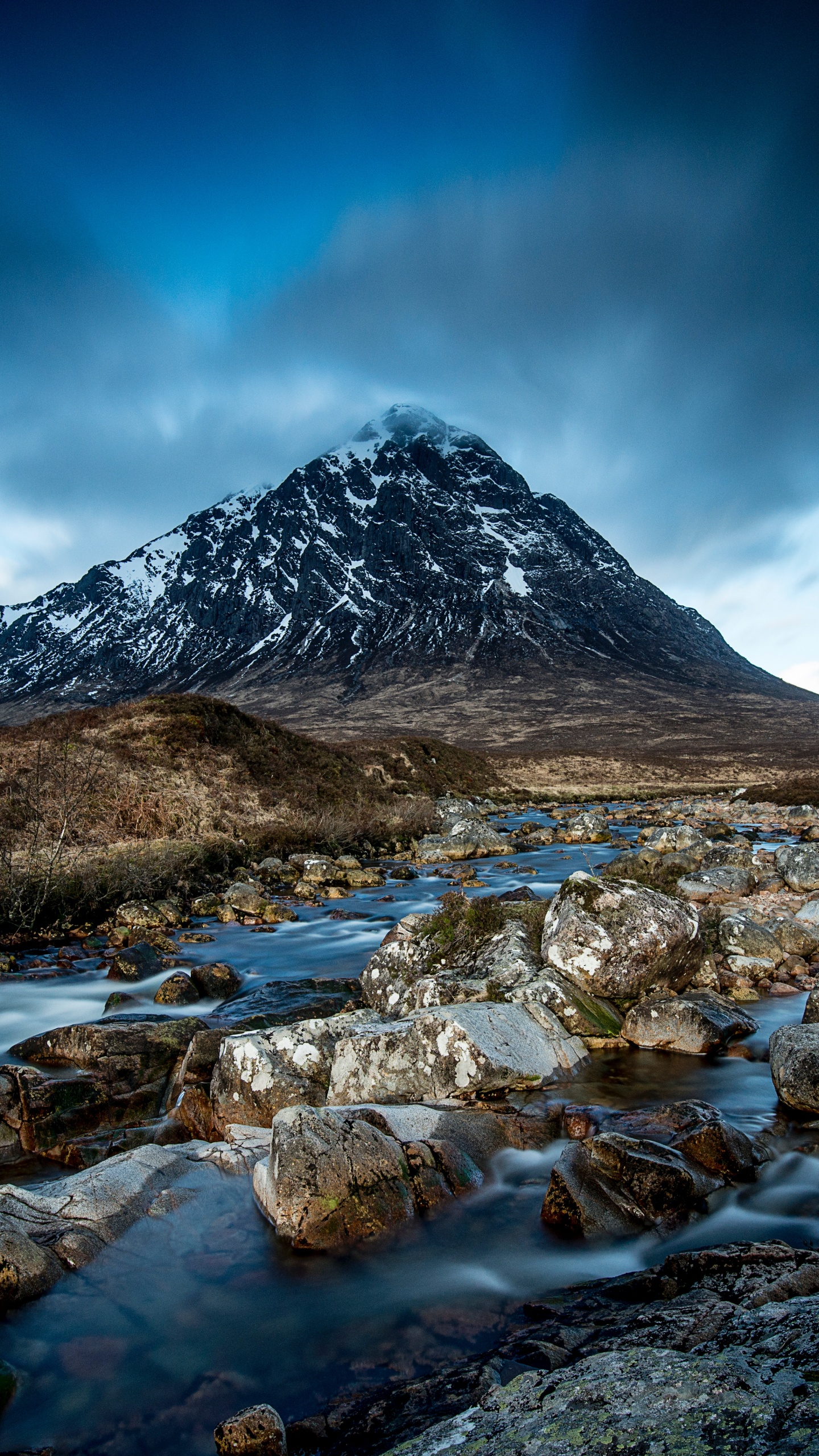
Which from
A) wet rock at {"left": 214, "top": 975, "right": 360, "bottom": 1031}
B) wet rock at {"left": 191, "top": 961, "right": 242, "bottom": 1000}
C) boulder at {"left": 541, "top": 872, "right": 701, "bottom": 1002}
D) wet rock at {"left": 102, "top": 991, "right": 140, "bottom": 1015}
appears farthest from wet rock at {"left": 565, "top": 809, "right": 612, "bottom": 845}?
wet rock at {"left": 102, "top": 991, "right": 140, "bottom": 1015}

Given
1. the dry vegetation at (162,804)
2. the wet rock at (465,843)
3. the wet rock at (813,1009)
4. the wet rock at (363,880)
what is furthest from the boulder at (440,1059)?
the wet rock at (465,843)

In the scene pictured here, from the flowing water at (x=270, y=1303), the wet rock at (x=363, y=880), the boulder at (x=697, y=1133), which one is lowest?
the flowing water at (x=270, y=1303)

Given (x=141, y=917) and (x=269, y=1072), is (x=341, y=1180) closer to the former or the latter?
(x=269, y=1072)

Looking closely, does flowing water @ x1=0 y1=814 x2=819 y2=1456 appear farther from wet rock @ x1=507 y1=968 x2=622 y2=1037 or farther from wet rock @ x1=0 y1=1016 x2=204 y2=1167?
wet rock @ x1=507 y1=968 x2=622 y2=1037

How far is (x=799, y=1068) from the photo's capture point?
24.3 ft

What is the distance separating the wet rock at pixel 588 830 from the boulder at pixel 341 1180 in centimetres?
2569

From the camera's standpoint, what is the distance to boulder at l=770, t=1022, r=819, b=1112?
7305 mm

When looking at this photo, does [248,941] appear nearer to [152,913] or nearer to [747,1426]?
[152,913]

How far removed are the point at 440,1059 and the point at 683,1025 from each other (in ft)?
11.9

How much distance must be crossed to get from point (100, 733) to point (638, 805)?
33.9 meters

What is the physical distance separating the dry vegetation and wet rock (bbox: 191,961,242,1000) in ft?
18.4

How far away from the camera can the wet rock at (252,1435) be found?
3646 millimetres

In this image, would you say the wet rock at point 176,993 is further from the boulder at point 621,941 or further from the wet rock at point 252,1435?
the wet rock at point 252,1435

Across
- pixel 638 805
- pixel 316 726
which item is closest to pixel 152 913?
pixel 638 805
